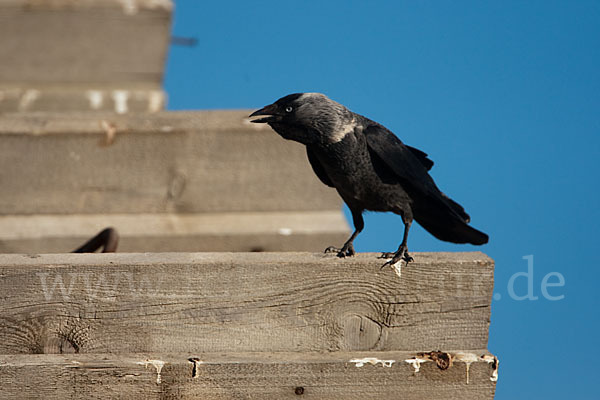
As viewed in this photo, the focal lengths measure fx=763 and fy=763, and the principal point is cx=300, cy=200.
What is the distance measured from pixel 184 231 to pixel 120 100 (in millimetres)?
2266

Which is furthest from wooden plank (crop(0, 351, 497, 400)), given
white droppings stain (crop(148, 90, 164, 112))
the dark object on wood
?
white droppings stain (crop(148, 90, 164, 112))

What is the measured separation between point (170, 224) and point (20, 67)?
291 cm

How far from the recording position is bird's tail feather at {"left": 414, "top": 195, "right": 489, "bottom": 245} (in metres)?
2.92

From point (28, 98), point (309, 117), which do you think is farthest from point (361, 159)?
point (28, 98)

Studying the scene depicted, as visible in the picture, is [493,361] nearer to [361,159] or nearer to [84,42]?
[361,159]

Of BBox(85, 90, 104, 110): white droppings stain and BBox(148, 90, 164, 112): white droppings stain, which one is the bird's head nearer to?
BBox(148, 90, 164, 112): white droppings stain

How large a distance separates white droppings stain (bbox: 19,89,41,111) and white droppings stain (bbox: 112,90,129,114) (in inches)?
25.2

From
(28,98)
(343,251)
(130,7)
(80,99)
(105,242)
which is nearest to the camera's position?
(343,251)

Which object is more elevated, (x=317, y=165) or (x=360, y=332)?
(x=317, y=165)

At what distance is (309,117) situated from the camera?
2.71 metres

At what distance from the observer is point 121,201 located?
441cm

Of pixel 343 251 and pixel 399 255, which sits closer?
pixel 399 255

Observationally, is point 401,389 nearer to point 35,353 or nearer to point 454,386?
point 454,386

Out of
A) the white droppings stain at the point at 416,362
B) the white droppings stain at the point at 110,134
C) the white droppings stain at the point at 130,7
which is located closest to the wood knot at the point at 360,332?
the white droppings stain at the point at 416,362
